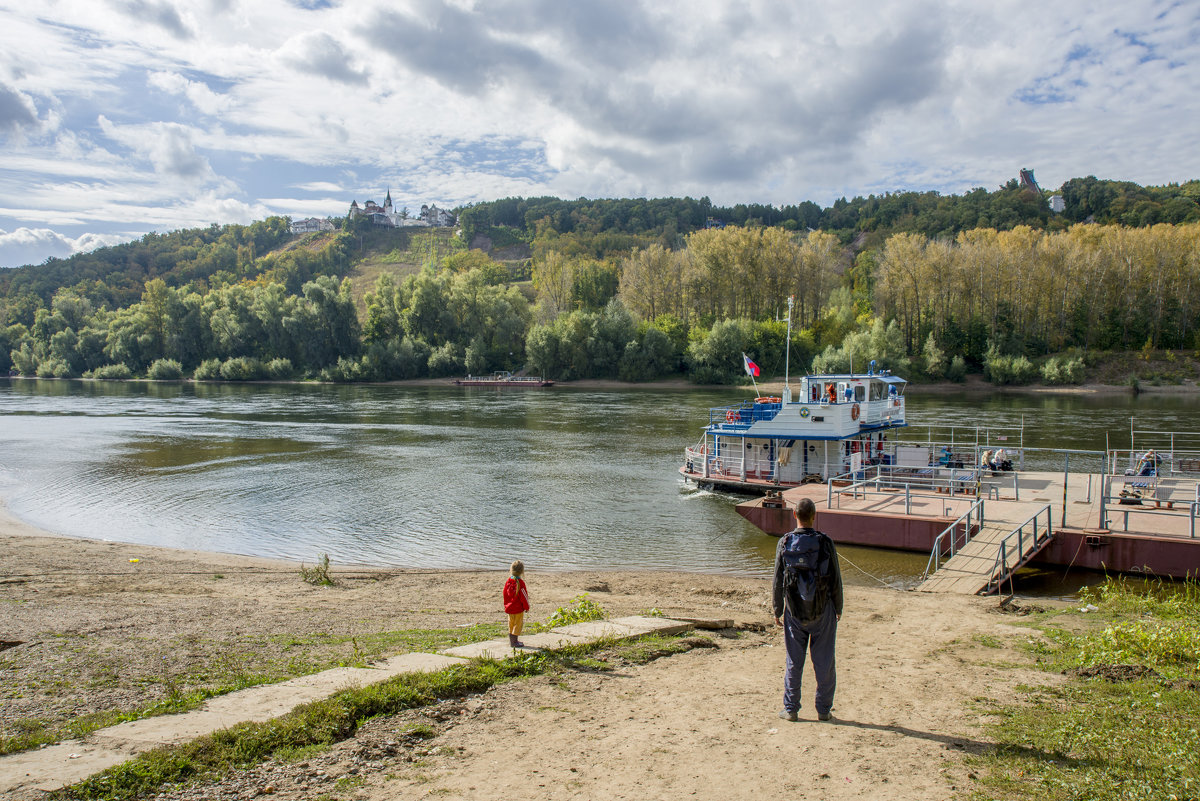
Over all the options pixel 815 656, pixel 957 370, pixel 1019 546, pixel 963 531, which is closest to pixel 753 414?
pixel 963 531

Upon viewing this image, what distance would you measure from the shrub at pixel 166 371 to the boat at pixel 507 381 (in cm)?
5956

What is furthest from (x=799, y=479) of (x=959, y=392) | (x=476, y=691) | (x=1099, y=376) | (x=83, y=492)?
(x=1099, y=376)

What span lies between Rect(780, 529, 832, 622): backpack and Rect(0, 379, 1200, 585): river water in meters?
13.8

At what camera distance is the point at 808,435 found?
99.5 ft

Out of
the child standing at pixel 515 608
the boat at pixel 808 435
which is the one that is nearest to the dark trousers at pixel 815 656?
the child standing at pixel 515 608

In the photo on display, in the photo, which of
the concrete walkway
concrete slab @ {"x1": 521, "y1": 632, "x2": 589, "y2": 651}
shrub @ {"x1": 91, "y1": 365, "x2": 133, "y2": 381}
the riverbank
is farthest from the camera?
shrub @ {"x1": 91, "y1": 365, "x2": 133, "y2": 381}

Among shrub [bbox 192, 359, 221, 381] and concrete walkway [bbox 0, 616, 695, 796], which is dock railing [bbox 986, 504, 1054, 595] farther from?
shrub [bbox 192, 359, 221, 381]

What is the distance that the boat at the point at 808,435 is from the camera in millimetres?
30312

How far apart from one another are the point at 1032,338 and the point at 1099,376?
448 inches

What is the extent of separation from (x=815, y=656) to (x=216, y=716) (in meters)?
6.43

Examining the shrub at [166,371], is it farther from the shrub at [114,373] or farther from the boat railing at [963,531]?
the boat railing at [963,531]

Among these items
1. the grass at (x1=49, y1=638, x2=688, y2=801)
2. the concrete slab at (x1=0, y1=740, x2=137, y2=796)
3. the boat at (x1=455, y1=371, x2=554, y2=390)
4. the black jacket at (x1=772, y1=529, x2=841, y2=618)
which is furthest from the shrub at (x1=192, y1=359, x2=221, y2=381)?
the black jacket at (x1=772, y1=529, x2=841, y2=618)

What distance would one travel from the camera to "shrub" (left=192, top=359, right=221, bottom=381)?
132 meters

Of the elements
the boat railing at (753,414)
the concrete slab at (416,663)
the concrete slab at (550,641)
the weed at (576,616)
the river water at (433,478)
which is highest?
the boat railing at (753,414)
